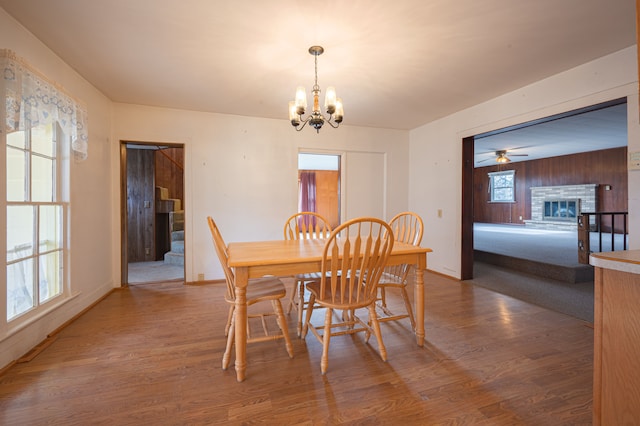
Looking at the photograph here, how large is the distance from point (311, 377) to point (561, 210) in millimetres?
10511

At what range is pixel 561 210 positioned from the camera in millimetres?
8891

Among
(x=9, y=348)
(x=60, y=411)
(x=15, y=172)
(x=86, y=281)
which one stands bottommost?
(x=60, y=411)

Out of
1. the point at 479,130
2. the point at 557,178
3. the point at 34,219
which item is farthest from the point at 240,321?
the point at 557,178

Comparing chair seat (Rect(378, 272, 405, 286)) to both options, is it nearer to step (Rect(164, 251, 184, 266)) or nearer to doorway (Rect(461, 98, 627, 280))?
doorway (Rect(461, 98, 627, 280))

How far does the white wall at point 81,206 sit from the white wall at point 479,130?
14.2 feet

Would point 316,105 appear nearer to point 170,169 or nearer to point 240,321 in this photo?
point 240,321

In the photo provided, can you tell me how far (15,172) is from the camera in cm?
200

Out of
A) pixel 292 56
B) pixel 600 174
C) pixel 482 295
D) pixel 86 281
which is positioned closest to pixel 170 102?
pixel 292 56

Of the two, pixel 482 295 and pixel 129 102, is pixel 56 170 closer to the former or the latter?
pixel 129 102

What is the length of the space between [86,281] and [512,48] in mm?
4468

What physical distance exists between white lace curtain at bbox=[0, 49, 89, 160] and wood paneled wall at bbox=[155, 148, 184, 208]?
10.4 ft

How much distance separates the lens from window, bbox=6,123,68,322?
197 cm

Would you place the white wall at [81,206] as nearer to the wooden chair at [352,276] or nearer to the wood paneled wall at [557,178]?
the wooden chair at [352,276]

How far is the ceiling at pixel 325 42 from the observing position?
184 cm
